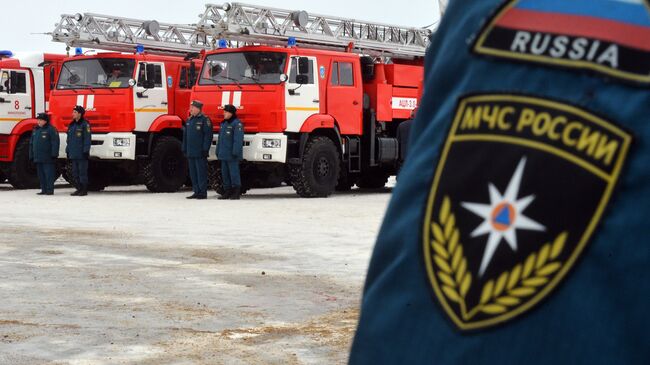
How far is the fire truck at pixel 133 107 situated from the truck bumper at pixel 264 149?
2.29m

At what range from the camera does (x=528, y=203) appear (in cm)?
114

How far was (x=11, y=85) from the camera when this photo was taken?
20109 millimetres

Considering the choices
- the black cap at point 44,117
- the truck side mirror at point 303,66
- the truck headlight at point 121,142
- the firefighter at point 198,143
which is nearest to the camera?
the truck side mirror at point 303,66

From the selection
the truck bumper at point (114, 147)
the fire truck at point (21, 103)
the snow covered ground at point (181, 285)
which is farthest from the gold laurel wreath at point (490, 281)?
the fire truck at point (21, 103)

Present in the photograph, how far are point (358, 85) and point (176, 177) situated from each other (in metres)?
3.62

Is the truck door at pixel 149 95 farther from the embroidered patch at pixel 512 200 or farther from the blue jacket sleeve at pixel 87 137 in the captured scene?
the embroidered patch at pixel 512 200

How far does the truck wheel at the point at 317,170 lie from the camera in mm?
17906

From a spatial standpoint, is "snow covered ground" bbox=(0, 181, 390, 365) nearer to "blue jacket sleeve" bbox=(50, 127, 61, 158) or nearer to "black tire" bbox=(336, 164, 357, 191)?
"blue jacket sleeve" bbox=(50, 127, 61, 158)

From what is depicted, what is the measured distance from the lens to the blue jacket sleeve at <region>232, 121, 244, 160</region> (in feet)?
56.3

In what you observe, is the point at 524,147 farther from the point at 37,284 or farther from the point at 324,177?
the point at 324,177

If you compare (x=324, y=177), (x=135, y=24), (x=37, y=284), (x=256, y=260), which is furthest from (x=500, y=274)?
(x=135, y=24)

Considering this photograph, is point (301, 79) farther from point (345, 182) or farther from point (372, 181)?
point (372, 181)

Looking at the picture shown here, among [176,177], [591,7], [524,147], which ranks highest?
[591,7]

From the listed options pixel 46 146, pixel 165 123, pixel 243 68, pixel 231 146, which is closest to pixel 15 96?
pixel 46 146
